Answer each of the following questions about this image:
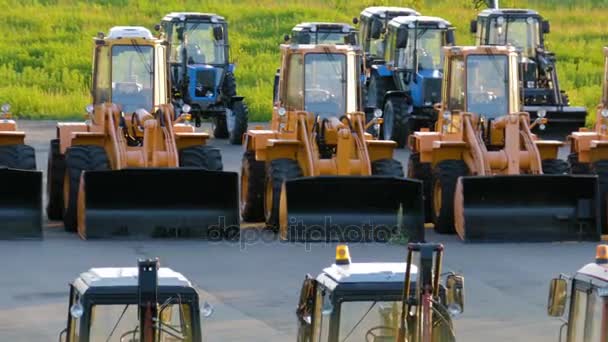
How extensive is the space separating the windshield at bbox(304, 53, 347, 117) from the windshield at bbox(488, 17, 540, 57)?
13.4 meters

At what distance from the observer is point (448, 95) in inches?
988

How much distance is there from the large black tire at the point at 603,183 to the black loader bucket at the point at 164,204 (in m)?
5.04

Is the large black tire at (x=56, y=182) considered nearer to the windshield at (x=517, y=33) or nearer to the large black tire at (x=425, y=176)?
the large black tire at (x=425, y=176)

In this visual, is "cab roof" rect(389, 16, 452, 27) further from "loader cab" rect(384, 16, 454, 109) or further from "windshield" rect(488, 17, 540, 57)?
"windshield" rect(488, 17, 540, 57)

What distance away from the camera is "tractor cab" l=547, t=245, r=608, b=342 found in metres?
10.2

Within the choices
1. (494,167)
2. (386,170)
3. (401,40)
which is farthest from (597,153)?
(401,40)

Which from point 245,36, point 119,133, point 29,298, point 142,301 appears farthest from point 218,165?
point 245,36

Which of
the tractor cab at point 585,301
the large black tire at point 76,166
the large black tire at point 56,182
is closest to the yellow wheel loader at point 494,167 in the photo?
the large black tire at point 76,166

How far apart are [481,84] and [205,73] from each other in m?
13.4

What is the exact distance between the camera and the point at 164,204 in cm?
2242

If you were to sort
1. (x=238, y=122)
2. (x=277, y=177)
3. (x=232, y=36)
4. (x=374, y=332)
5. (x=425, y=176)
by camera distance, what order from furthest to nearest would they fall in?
(x=232, y=36), (x=238, y=122), (x=425, y=176), (x=277, y=177), (x=374, y=332)

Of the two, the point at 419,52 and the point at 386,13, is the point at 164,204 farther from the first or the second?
the point at 386,13

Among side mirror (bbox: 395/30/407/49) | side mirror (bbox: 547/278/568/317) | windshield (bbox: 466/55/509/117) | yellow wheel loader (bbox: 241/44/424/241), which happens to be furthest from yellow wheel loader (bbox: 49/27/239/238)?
side mirror (bbox: 547/278/568/317)

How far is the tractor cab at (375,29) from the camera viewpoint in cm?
3834
